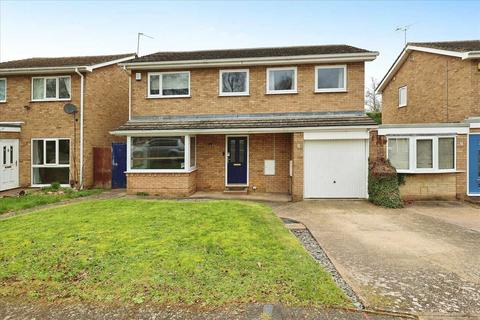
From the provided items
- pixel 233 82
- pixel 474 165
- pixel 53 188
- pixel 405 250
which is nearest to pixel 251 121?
pixel 233 82

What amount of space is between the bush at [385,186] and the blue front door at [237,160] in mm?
5010

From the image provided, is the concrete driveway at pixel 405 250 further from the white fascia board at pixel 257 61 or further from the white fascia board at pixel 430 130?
the white fascia board at pixel 257 61

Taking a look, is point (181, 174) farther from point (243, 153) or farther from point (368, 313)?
point (368, 313)

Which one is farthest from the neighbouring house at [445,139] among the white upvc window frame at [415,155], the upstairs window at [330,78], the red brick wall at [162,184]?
the red brick wall at [162,184]

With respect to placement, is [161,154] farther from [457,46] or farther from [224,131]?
[457,46]

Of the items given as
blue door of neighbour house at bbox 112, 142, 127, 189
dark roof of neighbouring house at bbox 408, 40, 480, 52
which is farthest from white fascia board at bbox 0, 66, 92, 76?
dark roof of neighbouring house at bbox 408, 40, 480, 52

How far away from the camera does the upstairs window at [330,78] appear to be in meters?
12.2

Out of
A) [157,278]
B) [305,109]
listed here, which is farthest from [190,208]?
[305,109]

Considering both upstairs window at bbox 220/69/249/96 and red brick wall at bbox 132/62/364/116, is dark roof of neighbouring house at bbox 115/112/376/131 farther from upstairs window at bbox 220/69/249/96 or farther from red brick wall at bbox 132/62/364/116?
upstairs window at bbox 220/69/249/96

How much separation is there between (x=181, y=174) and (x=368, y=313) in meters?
9.40

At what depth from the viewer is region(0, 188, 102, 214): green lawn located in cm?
963

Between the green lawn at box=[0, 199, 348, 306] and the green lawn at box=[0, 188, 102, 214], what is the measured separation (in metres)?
2.60

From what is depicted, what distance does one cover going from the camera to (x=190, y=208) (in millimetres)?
8547

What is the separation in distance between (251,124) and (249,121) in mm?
445
